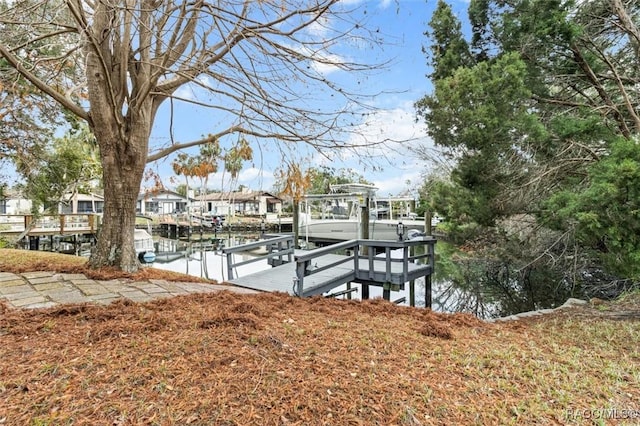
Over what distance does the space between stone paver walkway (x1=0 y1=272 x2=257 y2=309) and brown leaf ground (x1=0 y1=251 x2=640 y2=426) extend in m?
0.54

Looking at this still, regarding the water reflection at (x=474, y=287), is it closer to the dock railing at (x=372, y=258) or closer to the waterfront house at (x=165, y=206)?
the dock railing at (x=372, y=258)

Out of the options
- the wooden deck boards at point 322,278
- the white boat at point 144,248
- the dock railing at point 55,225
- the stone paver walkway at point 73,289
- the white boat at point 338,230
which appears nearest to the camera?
the stone paver walkway at point 73,289

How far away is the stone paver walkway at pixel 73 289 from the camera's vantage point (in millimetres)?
3707

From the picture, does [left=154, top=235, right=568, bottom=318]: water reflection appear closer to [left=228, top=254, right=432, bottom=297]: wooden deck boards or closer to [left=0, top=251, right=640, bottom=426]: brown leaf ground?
[left=228, top=254, right=432, bottom=297]: wooden deck boards

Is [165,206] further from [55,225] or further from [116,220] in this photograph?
[116,220]

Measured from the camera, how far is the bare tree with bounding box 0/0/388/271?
3.93 metres

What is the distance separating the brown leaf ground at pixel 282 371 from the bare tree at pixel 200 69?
254 cm

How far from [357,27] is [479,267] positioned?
1100 centimetres

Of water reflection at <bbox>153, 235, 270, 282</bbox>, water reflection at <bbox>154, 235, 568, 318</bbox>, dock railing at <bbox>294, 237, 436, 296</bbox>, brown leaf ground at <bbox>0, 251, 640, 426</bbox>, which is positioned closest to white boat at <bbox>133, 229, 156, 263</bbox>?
water reflection at <bbox>153, 235, 270, 282</bbox>

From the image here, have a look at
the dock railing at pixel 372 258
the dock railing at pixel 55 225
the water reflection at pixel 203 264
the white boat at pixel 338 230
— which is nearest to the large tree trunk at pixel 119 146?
the dock railing at pixel 372 258

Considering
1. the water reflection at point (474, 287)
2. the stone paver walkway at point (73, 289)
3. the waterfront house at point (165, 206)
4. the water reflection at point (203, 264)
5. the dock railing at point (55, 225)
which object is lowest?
the water reflection at point (474, 287)

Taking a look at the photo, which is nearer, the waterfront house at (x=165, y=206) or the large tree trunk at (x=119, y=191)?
the large tree trunk at (x=119, y=191)

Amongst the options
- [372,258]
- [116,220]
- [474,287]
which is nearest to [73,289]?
[116,220]

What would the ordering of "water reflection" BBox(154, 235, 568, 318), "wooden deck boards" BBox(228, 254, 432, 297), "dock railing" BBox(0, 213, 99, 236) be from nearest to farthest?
"wooden deck boards" BBox(228, 254, 432, 297) → "water reflection" BBox(154, 235, 568, 318) → "dock railing" BBox(0, 213, 99, 236)
